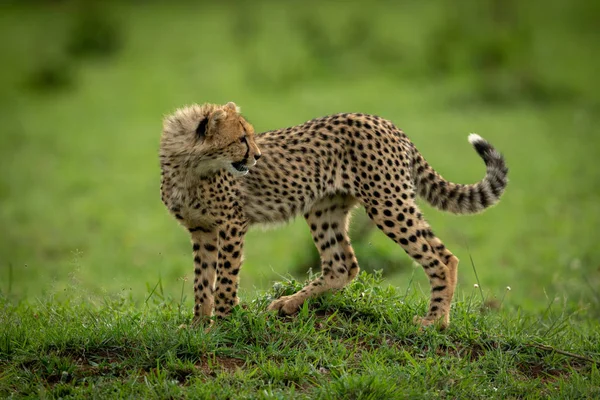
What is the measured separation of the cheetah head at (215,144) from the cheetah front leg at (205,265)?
388 mm

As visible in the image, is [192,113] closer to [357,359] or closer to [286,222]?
[286,222]

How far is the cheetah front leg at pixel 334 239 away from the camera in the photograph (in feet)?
16.2

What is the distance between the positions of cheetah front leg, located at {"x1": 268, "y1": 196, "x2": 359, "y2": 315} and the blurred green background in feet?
1.22

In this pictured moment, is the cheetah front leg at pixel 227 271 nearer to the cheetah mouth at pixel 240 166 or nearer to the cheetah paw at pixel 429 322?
the cheetah mouth at pixel 240 166

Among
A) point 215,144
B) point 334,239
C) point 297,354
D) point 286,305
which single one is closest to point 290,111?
point 334,239

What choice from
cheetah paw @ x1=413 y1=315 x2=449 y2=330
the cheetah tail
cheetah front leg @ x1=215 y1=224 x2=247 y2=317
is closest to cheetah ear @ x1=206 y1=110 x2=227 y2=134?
cheetah front leg @ x1=215 y1=224 x2=247 y2=317

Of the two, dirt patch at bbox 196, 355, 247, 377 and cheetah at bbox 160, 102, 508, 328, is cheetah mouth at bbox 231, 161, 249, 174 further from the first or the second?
dirt patch at bbox 196, 355, 247, 377

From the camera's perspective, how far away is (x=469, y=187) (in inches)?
196

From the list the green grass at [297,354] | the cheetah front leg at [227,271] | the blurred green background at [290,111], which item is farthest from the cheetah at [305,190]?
the blurred green background at [290,111]

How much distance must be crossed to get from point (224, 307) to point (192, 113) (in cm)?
105

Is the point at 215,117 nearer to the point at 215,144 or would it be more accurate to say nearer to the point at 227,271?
the point at 215,144

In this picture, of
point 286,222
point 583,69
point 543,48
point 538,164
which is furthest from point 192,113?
point 543,48

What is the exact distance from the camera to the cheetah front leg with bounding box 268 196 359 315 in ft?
16.2

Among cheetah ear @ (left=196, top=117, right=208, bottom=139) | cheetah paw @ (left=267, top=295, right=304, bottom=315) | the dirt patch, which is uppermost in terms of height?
cheetah ear @ (left=196, top=117, right=208, bottom=139)
